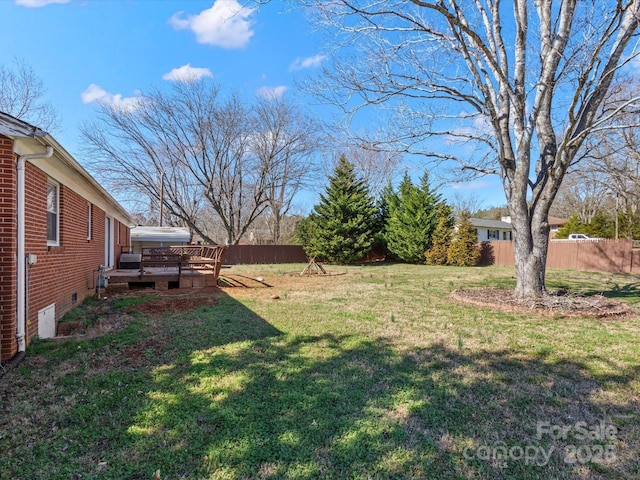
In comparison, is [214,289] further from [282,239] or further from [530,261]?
[282,239]

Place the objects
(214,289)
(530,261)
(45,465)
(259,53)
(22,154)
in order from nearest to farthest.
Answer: (45,465)
(22,154)
(530,261)
(214,289)
(259,53)

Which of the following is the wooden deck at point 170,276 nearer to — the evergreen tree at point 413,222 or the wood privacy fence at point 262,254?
the wood privacy fence at point 262,254

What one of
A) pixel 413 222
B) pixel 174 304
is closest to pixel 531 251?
pixel 174 304

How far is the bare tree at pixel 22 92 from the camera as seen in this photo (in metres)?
16.9

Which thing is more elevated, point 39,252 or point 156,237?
point 156,237

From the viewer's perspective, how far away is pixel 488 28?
800 cm

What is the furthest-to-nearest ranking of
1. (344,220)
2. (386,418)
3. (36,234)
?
(344,220) → (36,234) → (386,418)

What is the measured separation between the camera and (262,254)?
87.0 ft

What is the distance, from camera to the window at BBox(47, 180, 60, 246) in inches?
227

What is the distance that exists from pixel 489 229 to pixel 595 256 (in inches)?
649

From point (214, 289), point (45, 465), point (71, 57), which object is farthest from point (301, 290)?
point (71, 57)

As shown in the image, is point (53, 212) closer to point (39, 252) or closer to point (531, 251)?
point (39, 252)

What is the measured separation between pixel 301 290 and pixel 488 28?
7.91 meters

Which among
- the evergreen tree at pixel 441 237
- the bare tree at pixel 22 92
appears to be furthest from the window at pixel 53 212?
the evergreen tree at pixel 441 237
